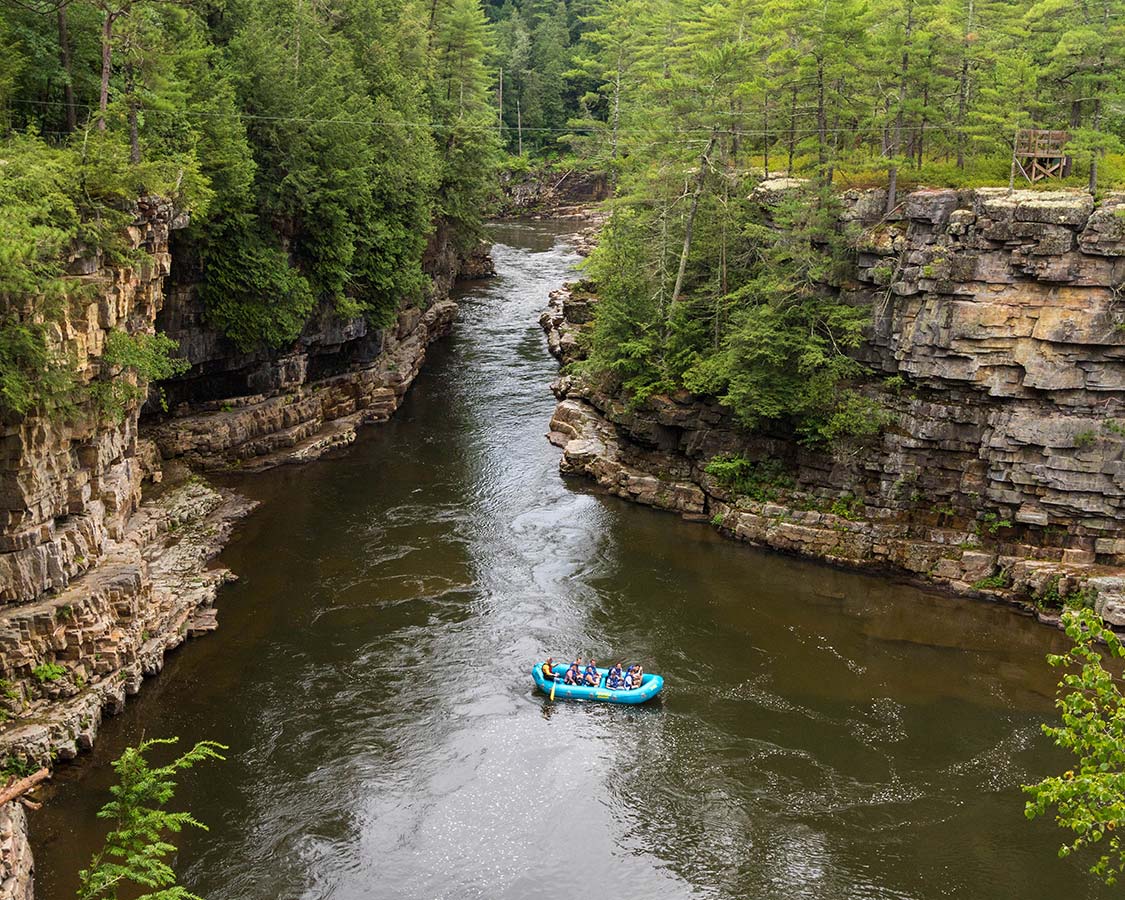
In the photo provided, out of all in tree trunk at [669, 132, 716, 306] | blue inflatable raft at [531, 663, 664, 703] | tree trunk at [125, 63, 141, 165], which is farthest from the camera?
tree trunk at [669, 132, 716, 306]

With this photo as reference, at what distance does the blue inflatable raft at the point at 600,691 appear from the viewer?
28141 millimetres

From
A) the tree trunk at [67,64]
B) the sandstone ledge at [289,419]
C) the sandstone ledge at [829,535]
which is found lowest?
the sandstone ledge at [829,535]

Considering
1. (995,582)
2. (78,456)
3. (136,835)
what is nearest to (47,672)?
(78,456)

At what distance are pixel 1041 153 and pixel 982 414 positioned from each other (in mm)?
9835

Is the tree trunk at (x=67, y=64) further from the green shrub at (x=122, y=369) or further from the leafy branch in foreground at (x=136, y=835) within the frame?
the leafy branch in foreground at (x=136, y=835)

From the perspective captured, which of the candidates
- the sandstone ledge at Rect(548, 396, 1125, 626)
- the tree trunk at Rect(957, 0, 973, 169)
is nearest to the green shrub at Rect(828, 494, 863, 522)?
the sandstone ledge at Rect(548, 396, 1125, 626)

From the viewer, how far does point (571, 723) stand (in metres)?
27.5

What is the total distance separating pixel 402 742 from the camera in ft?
85.5

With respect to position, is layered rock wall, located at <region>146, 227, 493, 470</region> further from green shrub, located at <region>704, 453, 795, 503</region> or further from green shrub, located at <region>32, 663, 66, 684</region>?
green shrub, located at <region>704, 453, 795, 503</region>

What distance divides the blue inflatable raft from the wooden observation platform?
75.7ft

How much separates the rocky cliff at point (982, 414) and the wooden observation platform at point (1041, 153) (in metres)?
2.51

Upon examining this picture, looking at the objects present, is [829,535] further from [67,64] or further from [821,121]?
[67,64]

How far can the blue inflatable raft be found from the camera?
28141 mm

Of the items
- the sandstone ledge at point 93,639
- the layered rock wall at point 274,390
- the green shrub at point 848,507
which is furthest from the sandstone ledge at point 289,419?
the green shrub at point 848,507
